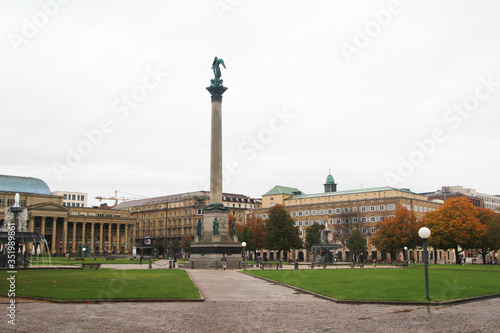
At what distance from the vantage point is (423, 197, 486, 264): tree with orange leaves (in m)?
84.4

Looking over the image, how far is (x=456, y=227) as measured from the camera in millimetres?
84812

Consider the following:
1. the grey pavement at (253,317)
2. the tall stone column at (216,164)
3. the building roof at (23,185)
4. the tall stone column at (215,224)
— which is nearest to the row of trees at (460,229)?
the tall stone column at (215,224)

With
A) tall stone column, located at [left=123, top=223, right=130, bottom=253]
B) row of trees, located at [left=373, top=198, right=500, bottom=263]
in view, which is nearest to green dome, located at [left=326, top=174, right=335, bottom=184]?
row of trees, located at [left=373, top=198, right=500, bottom=263]

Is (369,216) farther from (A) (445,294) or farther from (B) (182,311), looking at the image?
(B) (182,311)

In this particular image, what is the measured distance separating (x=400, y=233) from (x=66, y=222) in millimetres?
109501

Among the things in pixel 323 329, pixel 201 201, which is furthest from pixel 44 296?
pixel 201 201

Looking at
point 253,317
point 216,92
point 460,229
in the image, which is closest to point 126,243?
point 216,92

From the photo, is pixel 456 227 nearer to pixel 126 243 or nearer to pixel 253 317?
pixel 253 317

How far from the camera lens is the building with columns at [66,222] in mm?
151125

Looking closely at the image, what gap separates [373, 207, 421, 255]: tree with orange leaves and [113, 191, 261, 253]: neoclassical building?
231ft

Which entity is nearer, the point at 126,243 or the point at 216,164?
the point at 216,164

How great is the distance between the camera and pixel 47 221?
160250 millimetres

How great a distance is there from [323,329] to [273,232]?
89.0 m

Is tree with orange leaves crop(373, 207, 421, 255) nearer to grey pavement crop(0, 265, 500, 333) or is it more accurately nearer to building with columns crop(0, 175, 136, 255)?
grey pavement crop(0, 265, 500, 333)
